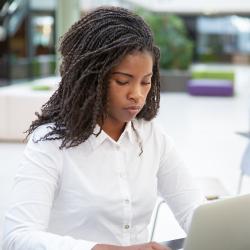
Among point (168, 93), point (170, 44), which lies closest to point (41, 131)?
point (168, 93)

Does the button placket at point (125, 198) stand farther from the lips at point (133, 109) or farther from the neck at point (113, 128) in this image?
the lips at point (133, 109)

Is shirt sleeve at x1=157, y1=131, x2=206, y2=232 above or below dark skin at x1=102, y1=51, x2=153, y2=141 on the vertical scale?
below

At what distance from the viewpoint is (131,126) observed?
155cm

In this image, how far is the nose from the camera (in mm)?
1342

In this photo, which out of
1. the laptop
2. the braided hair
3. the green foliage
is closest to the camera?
the laptop

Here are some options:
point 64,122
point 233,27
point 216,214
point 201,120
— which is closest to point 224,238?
point 216,214

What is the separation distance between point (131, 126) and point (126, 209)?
0.86 ft

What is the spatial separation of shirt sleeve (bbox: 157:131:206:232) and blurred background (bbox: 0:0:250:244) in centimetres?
38

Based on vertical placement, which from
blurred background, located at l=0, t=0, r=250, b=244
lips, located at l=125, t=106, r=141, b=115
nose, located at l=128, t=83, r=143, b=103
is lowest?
blurred background, located at l=0, t=0, r=250, b=244

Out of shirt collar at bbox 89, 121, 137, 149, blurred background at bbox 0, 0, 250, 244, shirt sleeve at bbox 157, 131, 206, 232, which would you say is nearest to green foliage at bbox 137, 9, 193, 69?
blurred background at bbox 0, 0, 250, 244

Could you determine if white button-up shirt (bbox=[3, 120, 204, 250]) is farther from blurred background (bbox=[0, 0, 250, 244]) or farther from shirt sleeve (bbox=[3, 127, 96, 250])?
blurred background (bbox=[0, 0, 250, 244])

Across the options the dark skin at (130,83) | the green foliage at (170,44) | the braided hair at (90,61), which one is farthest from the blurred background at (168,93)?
the dark skin at (130,83)

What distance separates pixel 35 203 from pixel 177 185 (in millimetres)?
533

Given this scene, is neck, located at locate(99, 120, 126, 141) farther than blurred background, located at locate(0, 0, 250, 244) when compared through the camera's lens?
No
